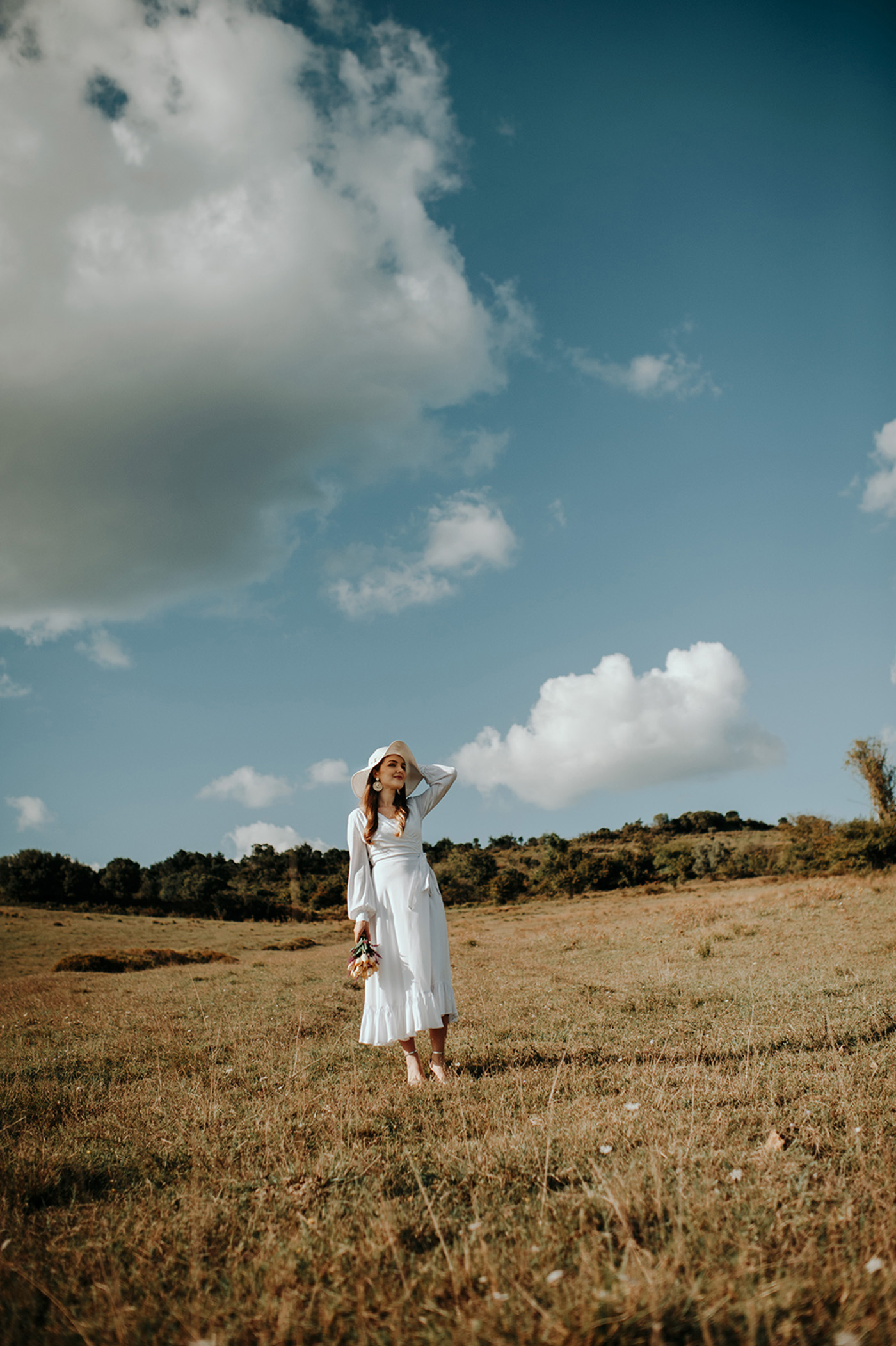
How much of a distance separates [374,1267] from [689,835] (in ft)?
309

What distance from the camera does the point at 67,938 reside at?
33.9 m

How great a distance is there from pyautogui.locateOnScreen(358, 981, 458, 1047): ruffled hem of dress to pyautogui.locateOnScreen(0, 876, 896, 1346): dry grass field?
1.17 feet

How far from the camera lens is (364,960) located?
575cm

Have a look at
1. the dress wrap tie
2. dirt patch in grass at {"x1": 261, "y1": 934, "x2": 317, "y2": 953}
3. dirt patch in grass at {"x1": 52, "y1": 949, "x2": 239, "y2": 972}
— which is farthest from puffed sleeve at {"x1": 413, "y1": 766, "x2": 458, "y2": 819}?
dirt patch in grass at {"x1": 261, "y1": 934, "x2": 317, "y2": 953}

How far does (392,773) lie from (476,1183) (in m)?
3.49

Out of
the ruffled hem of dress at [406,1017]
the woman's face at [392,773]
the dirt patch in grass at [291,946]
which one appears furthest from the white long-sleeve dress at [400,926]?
the dirt patch in grass at [291,946]

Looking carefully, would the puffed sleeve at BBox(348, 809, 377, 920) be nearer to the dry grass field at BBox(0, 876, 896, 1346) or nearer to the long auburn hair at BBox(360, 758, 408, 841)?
the long auburn hair at BBox(360, 758, 408, 841)

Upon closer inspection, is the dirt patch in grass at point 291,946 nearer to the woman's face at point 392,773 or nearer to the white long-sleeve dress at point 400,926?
the white long-sleeve dress at point 400,926

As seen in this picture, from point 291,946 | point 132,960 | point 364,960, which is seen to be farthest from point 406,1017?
point 291,946

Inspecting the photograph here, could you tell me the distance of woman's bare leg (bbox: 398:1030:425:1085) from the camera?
5477 millimetres

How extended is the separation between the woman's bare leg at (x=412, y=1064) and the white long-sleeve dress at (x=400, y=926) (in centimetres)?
13

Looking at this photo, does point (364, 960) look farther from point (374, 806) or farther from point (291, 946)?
point (291, 946)

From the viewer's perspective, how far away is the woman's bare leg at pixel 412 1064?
548 cm

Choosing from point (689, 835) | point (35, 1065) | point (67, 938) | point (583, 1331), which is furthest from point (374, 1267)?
point (689, 835)
